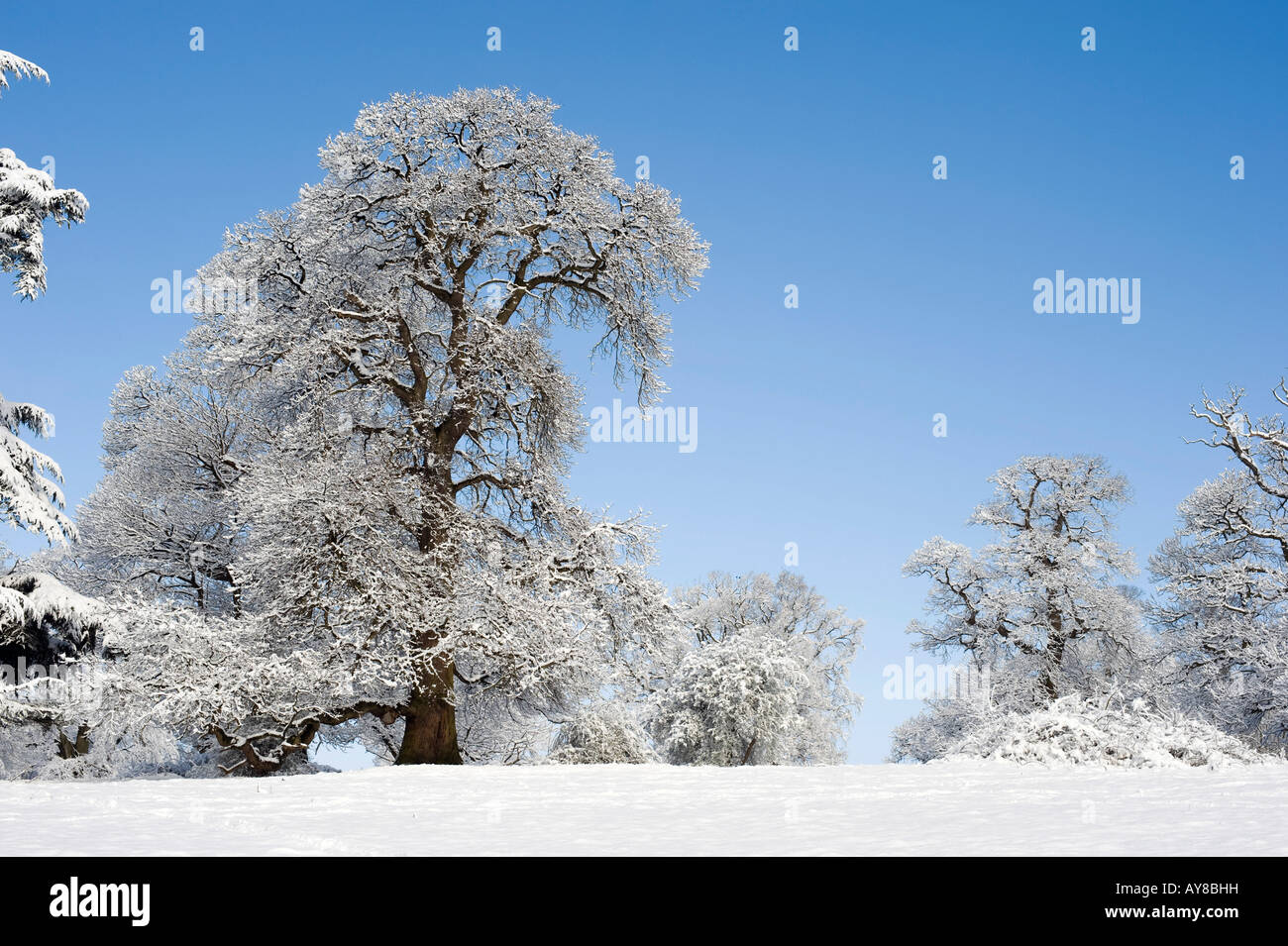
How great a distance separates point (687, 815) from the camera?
5.24 m

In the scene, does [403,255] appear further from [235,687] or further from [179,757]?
[179,757]

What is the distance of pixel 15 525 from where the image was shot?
13.0 metres

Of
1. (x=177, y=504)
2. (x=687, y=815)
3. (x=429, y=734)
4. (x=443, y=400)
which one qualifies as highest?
(x=443, y=400)

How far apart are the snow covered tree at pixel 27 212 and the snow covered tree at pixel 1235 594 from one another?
2293 cm

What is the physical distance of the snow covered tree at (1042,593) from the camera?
26.3m

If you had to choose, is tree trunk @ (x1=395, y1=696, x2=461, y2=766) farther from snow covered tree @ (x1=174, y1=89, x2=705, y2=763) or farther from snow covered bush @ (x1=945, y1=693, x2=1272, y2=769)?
snow covered bush @ (x1=945, y1=693, x2=1272, y2=769)

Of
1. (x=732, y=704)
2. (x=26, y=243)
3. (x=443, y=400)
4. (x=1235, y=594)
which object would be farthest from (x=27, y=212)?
(x=1235, y=594)

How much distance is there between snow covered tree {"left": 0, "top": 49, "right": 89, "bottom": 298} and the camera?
13.1 metres

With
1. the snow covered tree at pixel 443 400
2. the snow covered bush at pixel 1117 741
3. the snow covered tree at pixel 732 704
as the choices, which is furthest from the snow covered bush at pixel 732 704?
the snow covered bush at pixel 1117 741

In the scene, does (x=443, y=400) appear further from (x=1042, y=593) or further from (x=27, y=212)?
(x=1042, y=593)

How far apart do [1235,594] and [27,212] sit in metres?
26.5

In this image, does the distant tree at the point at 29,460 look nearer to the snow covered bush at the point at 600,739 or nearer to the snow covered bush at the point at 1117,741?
the snow covered bush at the point at 600,739

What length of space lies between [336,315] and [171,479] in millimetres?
6373

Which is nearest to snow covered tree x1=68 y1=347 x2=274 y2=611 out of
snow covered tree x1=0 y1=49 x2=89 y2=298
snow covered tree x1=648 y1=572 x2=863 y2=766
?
snow covered tree x1=0 y1=49 x2=89 y2=298
